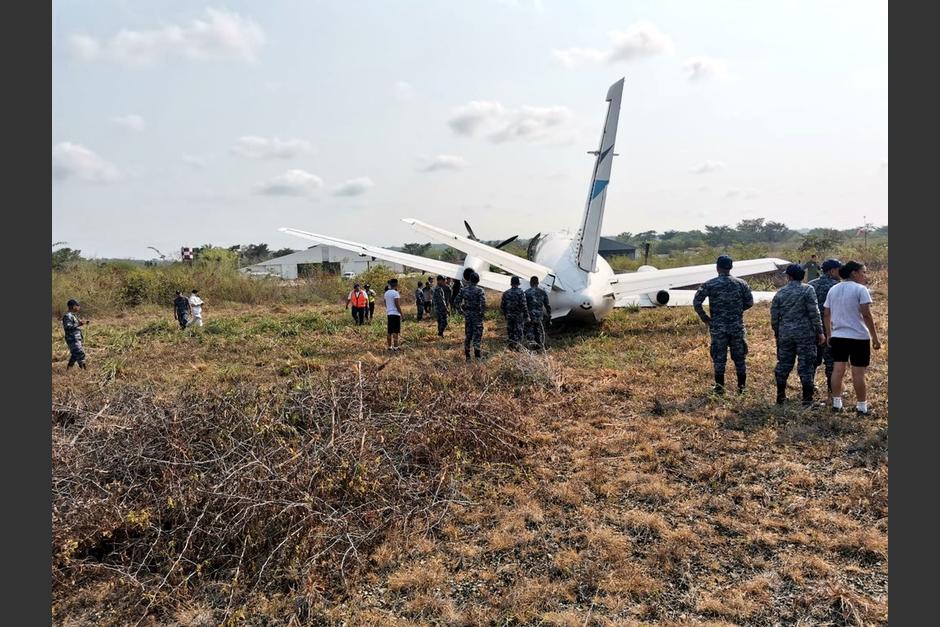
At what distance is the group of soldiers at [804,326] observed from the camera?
5.85 metres

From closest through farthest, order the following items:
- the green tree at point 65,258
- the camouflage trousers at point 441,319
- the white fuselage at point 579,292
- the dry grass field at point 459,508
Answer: the dry grass field at point 459,508 → the white fuselage at point 579,292 → the camouflage trousers at point 441,319 → the green tree at point 65,258

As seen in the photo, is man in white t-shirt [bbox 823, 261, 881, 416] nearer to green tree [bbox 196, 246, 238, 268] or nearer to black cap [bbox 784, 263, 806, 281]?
black cap [bbox 784, 263, 806, 281]

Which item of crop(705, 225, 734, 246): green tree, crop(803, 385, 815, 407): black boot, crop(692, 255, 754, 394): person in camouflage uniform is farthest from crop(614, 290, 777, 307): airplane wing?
crop(705, 225, 734, 246): green tree

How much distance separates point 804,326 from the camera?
20.6 feet

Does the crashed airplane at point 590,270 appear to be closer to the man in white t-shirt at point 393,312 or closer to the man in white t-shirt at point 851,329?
the man in white t-shirt at point 393,312

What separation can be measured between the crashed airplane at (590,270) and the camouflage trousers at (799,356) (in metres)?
5.10

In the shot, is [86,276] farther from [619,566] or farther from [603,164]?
[619,566]

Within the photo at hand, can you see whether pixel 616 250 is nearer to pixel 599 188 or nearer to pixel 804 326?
pixel 599 188

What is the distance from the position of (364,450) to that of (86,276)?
2638 cm

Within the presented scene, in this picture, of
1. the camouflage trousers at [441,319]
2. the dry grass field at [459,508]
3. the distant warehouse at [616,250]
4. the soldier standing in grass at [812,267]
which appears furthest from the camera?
the distant warehouse at [616,250]

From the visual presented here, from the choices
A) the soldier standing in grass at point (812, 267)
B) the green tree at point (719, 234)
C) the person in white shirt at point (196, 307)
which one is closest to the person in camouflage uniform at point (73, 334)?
the person in white shirt at point (196, 307)

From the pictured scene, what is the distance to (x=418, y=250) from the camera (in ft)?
214

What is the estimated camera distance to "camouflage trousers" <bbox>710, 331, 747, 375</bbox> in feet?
22.7

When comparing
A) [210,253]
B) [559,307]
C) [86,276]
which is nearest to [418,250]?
[210,253]
